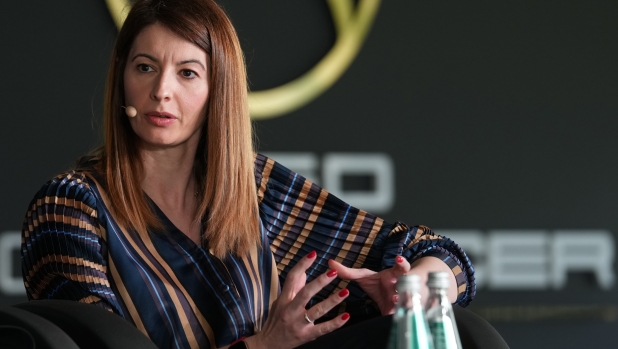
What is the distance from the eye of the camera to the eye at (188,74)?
1875mm

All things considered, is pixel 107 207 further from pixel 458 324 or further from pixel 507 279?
pixel 507 279

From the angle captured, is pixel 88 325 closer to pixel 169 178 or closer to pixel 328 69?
pixel 169 178

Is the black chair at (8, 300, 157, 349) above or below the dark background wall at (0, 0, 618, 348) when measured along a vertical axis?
below

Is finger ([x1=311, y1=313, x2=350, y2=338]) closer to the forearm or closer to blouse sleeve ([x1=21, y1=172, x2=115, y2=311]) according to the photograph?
the forearm

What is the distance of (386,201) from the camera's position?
11.3 feet

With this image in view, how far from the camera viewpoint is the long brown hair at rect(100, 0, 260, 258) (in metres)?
1.85

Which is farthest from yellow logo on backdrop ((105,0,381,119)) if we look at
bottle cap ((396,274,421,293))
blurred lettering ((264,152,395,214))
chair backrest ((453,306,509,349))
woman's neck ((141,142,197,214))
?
bottle cap ((396,274,421,293))

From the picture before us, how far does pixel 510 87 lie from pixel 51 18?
198cm

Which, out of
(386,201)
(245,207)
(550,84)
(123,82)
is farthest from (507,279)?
(123,82)

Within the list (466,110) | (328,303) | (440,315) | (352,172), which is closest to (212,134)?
(328,303)

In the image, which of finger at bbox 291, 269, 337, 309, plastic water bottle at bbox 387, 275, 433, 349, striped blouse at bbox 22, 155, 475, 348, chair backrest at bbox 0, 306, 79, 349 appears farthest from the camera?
striped blouse at bbox 22, 155, 475, 348

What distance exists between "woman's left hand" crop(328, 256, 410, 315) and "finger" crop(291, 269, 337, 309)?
0.07m

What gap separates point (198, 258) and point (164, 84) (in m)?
0.40

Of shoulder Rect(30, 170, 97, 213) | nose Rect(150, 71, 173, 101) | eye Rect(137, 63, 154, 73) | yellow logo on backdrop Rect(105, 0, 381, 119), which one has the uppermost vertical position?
yellow logo on backdrop Rect(105, 0, 381, 119)
